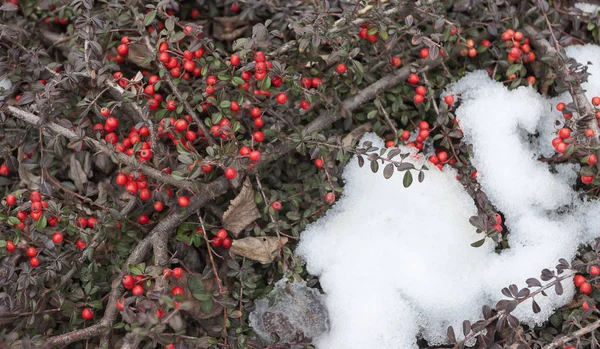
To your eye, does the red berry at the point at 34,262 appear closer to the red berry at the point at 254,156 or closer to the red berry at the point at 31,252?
the red berry at the point at 31,252

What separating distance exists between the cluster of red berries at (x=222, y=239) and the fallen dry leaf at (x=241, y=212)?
0.06 metres

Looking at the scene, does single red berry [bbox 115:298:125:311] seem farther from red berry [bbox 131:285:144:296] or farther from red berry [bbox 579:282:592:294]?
red berry [bbox 579:282:592:294]

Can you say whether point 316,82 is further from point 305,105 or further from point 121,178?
point 121,178

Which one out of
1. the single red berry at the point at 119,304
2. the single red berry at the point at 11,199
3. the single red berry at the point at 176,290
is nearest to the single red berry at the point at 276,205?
the single red berry at the point at 176,290

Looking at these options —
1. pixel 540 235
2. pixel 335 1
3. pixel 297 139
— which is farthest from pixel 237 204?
pixel 540 235

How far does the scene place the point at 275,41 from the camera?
3.60 metres

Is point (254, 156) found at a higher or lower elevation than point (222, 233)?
higher

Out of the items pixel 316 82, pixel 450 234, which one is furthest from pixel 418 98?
pixel 450 234

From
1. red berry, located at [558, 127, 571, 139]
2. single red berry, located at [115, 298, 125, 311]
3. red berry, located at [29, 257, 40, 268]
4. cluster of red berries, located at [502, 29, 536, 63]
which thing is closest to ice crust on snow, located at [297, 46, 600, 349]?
cluster of red berries, located at [502, 29, 536, 63]

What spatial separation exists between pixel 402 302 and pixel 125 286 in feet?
5.31

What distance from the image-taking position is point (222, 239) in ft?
11.5

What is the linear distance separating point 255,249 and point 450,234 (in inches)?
47.7

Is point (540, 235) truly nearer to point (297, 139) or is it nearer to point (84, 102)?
point (297, 139)

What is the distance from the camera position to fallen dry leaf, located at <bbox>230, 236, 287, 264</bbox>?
3459mm
